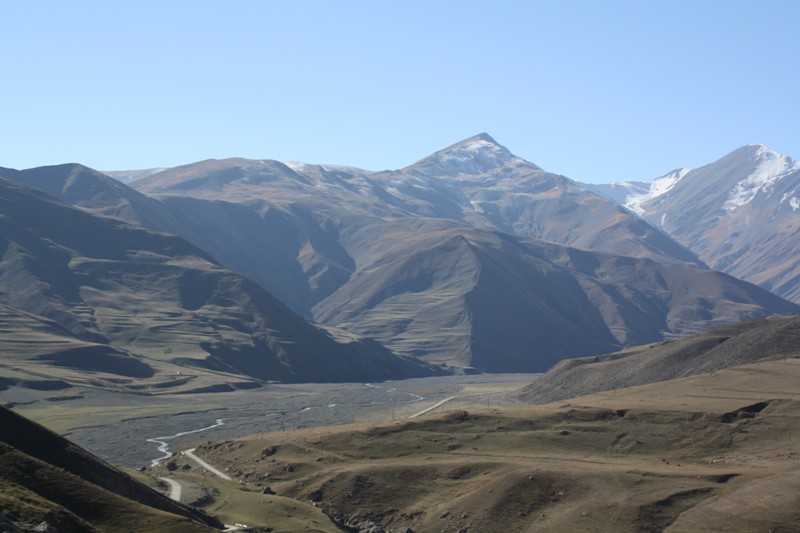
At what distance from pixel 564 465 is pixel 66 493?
241ft

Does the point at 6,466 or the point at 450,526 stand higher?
the point at 6,466

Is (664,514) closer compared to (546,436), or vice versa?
(664,514)

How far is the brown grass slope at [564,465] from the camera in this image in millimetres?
120125

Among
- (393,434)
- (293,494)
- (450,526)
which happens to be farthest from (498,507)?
(393,434)

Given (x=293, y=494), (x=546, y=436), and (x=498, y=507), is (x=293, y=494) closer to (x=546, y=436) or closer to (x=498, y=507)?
(x=498, y=507)

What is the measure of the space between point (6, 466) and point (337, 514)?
5394 cm

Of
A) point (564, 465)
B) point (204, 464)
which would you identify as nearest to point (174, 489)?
point (204, 464)

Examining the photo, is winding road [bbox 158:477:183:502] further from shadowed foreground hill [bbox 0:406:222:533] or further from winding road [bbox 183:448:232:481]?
shadowed foreground hill [bbox 0:406:222:533]

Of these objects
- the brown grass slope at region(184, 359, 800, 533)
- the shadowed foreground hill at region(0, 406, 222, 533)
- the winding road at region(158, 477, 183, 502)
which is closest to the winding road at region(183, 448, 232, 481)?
the brown grass slope at region(184, 359, 800, 533)

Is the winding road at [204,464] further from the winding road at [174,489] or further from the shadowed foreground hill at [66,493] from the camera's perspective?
the shadowed foreground hill at [66,493]

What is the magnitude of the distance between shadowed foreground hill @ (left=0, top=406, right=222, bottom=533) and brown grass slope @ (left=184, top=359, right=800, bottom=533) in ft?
116

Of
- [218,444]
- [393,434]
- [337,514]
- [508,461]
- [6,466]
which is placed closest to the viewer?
[6,466]

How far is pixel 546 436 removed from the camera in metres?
160

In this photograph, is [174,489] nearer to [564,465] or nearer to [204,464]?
[204,464]
